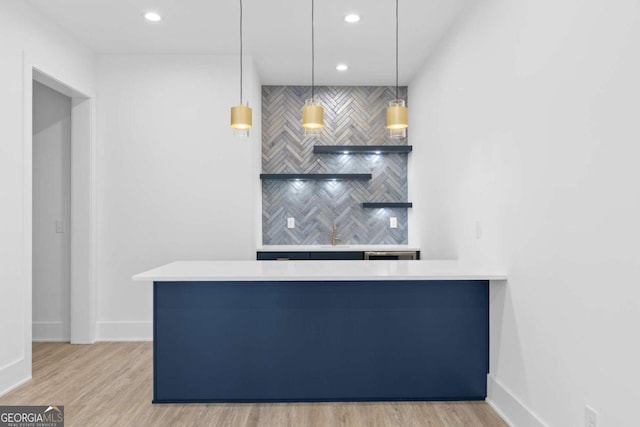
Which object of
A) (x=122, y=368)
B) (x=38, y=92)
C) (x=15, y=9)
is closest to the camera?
(x=15, y=9)

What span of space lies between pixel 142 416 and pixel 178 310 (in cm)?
66

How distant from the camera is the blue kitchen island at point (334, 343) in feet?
9.57

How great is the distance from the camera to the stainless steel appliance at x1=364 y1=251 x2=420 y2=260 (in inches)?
191

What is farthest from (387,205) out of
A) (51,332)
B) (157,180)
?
(51,332)

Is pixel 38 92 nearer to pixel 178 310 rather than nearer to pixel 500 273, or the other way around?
pixel 178 310

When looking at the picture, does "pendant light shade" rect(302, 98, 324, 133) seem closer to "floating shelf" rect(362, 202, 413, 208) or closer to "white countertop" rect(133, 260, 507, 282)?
"white countertop" rect(133, 260, 507, 282)

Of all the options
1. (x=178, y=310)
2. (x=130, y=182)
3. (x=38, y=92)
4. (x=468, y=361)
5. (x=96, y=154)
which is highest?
(x=38, y=92)

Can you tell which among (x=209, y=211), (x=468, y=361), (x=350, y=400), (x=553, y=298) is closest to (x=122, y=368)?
(x=209, y=211)

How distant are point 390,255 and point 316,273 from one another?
7.48 feet

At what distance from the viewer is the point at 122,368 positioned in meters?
3.68

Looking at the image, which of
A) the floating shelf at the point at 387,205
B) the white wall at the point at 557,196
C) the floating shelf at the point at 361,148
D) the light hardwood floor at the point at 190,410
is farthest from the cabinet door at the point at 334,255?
the light hardwood floor at the point at 190,410

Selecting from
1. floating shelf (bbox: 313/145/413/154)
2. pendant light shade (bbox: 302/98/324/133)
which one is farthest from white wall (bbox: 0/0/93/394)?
floating shelf (bbox: 313/145/413/154)

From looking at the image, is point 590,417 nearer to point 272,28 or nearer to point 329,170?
point 272,28

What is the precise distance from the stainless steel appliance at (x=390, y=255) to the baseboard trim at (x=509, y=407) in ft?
6.74
